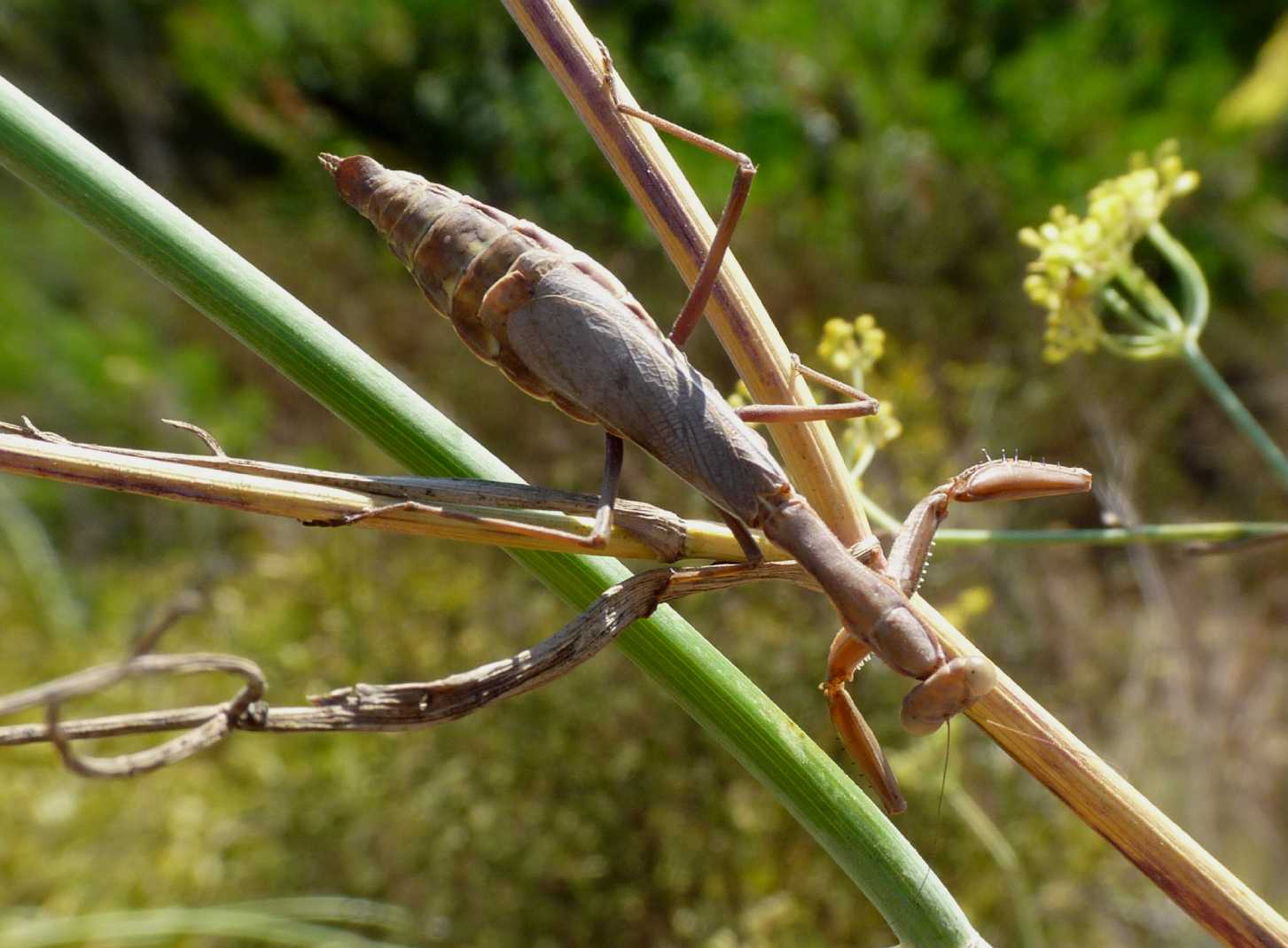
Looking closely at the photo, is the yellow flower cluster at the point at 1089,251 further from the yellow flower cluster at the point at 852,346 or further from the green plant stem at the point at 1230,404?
the yellow flower cluster at the point at 852,346

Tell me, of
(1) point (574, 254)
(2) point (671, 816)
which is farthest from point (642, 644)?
(2) point (671, 816)

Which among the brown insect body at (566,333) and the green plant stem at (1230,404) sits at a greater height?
the green plant stem at (1230,404)

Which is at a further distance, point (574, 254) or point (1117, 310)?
point (1117, 310)

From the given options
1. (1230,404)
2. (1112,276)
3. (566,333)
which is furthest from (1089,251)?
(566,333)

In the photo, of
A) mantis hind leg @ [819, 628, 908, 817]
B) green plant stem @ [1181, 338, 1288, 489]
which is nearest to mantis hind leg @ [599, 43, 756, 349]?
mantis hind leg @ [819, 628, 908, 817]

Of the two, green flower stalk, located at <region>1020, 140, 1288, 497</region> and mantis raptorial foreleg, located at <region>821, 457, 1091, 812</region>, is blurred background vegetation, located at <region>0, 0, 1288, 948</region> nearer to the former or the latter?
green flower stalk, located at <region>1020, 140, 1288, 497</region>

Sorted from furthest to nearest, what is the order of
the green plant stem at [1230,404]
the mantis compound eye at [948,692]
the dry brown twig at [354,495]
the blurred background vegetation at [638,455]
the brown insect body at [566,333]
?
1. the blurred background vegetation at [638,455]
2. the green plant stem at [1230,404]
3. the brown insect body at [566,333]
4. the mantis compound eye at [948,692]
5. the dry brown twig at [354,495]

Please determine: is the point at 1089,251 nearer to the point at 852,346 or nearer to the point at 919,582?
the point at 852,346

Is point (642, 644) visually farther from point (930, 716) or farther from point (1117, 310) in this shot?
point (1117, 310)

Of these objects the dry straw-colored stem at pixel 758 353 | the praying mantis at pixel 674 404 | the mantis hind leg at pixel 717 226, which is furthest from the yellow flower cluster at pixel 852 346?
the dry straw-colored stem at pixel 758 353
